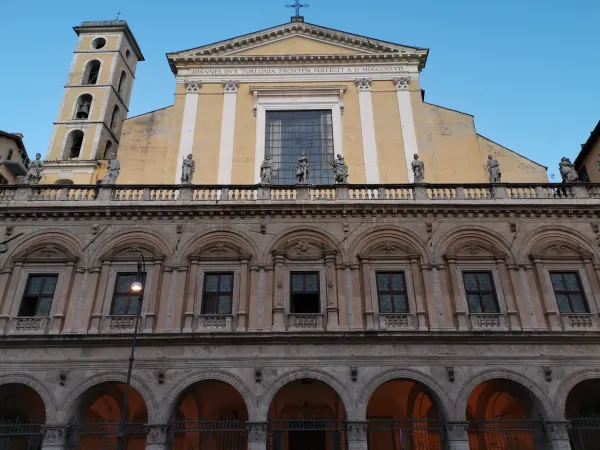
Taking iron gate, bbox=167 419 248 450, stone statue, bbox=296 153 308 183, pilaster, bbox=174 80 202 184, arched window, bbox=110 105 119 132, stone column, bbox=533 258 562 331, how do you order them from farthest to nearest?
arched window, bbox=110 105 119 132 < pilaster, bbox=174 80 202 184 < stone statue, bbox=296 153 308 183 < stone column, bbox=533 258 562 331 < iron gate, bbox=167 419 248 450

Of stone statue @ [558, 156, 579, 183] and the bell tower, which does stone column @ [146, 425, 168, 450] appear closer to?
the bell tower

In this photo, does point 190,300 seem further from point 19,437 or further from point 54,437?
point 19,437

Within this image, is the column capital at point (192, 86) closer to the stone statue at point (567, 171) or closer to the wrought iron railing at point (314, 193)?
the wrought iron railing at point (314, 193)

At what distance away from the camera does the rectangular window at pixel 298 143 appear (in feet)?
84.5

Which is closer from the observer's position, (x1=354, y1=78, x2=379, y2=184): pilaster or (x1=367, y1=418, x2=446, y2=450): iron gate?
(x1=367, y1=418, x2=446, y2=450): iron gate

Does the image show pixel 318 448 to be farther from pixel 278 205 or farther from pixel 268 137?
pixel 268 137

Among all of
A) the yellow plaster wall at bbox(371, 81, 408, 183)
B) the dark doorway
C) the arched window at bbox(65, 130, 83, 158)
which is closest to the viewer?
the dark doorway

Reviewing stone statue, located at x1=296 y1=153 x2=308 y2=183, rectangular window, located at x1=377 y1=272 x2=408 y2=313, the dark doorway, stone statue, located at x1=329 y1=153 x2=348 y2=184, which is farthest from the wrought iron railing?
the dark doorway

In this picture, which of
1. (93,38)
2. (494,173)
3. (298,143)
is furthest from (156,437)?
(93,38)

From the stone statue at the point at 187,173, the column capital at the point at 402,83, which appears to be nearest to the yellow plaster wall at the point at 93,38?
the stone statue at the point at 187,173

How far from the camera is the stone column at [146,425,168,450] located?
16594 millimetres

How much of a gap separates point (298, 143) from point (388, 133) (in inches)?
186

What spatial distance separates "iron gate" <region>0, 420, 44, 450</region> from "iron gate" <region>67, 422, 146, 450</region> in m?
1.09

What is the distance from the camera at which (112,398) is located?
65.2 feet
